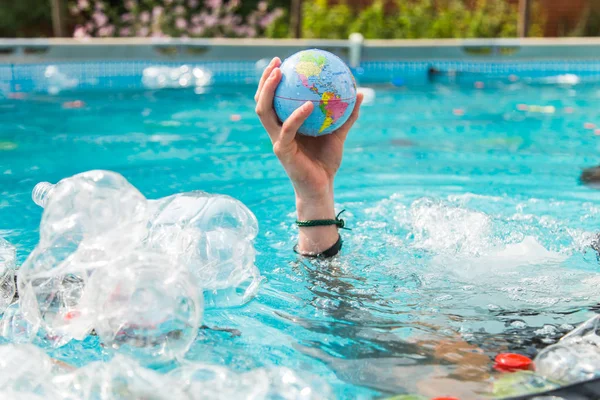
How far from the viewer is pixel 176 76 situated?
959cm

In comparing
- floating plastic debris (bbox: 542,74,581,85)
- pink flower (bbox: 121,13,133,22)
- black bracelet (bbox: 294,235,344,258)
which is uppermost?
pink flower (bbox: 121,13,133,22)

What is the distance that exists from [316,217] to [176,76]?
6965 millimetres

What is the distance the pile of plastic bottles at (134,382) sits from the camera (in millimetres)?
2031

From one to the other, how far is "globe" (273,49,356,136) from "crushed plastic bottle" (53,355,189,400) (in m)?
1.15

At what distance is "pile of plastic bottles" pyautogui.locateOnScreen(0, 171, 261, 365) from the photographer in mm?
2201

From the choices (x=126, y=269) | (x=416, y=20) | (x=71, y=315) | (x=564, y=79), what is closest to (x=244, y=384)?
(x=126, y=269)

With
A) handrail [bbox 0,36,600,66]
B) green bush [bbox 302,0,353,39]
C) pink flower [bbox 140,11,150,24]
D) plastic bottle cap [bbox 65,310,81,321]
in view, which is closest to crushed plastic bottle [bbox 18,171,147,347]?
plastic bottle cap [bbox 65,310,81,321]

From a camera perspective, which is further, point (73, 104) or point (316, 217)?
point (73, 104)

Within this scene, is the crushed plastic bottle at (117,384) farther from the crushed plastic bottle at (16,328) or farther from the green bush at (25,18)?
the green bush at (25,18)

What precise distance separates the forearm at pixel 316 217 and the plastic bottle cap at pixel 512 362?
91 cm

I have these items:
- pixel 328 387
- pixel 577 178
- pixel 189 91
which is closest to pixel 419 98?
pixel 189 91

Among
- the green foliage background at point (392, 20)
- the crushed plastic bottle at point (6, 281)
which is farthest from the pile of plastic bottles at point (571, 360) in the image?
the green foliage background at point (392, 20)

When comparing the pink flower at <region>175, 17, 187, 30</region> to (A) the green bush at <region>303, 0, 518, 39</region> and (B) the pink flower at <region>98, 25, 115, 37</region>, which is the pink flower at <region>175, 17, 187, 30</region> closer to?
(B) the pink flower at <region>98, 25, 115, 37</region>

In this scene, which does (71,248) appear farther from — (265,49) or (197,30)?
(197,30)
